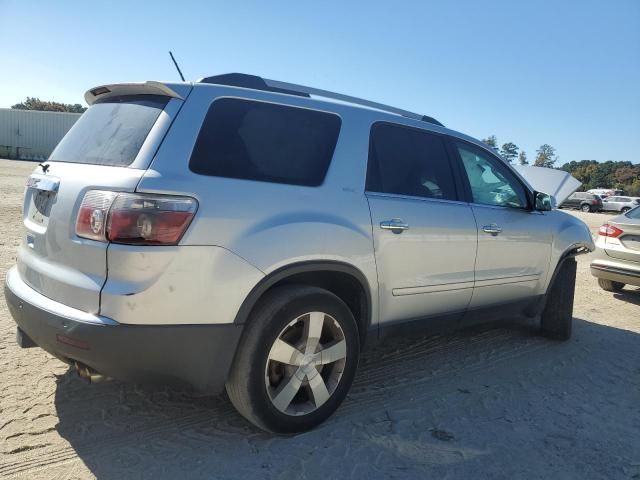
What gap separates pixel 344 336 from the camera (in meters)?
2.94

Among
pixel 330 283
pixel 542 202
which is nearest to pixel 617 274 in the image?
pixel 542 202

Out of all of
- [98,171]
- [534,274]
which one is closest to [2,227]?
[98,171]

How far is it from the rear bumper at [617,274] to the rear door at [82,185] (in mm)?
6268

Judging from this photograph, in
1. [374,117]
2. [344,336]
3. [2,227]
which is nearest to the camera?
[344,336]

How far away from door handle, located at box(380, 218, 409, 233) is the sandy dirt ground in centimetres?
115

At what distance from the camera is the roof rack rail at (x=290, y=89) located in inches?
111

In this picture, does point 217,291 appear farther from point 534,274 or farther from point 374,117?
point 534,274

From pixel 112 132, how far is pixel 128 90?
286 millimetres

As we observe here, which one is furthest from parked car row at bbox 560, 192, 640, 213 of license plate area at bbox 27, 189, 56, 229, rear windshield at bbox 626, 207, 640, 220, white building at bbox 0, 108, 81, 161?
white building at bbox 0, 108, 81, 161

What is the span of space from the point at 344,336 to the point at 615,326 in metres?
4.17

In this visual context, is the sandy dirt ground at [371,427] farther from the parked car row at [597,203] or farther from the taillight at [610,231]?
the parked car row at [597,203]

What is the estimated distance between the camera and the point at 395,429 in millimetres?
2984

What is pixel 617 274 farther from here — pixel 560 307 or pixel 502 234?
pixel 502 234

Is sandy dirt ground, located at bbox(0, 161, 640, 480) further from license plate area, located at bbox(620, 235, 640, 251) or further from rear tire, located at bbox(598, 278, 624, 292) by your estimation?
rear tire, located at bbox(598, 278, 624, 292)
